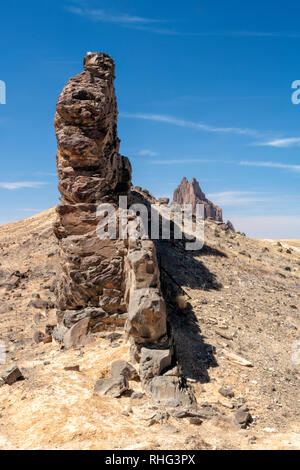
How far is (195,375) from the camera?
29.1ft

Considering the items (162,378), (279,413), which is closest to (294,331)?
(279,413)

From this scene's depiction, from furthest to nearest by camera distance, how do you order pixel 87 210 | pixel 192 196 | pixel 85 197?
1. pixel 192 196
2. pixel 85 197
3. pixel 87 210

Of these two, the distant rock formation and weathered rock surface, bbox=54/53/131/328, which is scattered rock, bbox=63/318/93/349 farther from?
the distant rock formation

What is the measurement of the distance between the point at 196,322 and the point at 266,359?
2.51 meters

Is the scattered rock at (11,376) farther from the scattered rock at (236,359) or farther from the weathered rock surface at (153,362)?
the scattered rock at (236,359)

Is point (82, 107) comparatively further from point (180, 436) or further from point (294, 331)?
point (294, 331)
